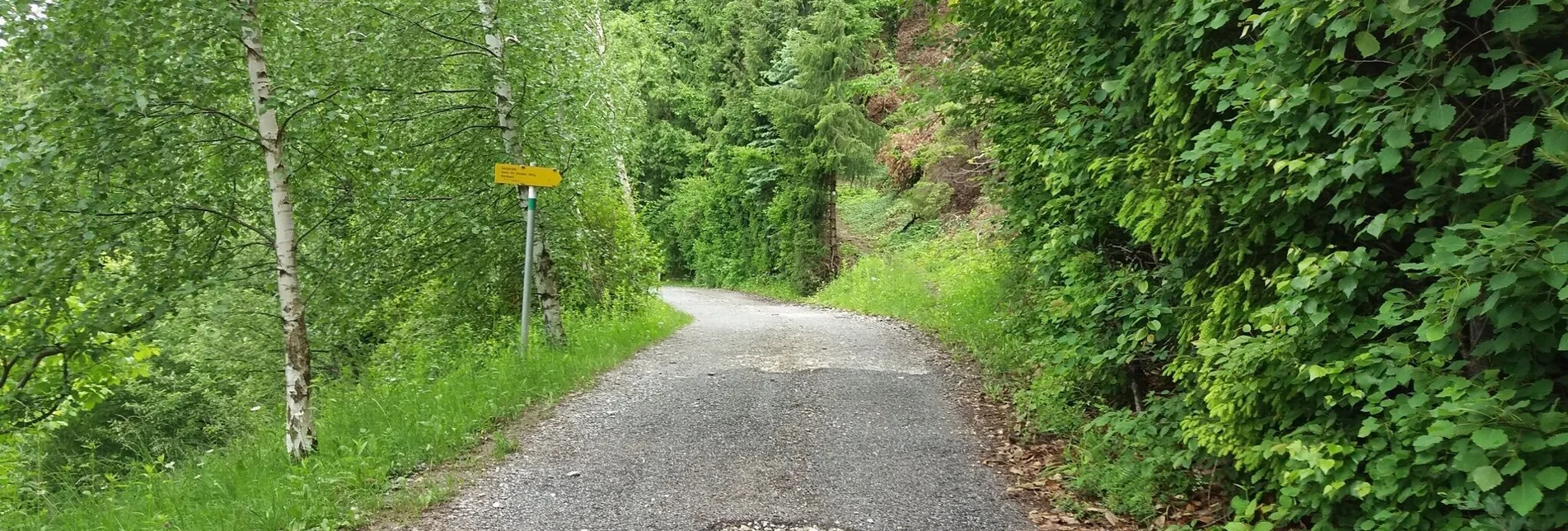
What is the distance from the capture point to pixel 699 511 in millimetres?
4645

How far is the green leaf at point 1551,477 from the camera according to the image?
2.12m

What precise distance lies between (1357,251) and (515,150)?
7997mm

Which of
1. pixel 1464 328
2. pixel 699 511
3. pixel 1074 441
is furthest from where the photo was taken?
pixel 1074 441

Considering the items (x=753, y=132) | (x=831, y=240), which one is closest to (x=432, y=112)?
(x=831, y=240)

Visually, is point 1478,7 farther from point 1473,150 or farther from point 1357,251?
point 1357,251

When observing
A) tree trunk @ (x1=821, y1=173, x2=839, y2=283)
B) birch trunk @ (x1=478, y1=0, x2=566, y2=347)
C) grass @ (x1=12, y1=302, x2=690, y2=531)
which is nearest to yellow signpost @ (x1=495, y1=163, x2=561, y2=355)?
birch trunk @ (x1=478, y1=0, x2=566, y2=347)

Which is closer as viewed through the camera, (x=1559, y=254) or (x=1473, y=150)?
(x=1559, y=254)

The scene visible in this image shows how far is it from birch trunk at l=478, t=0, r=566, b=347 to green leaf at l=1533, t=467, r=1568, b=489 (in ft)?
24.9

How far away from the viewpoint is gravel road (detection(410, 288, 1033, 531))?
460cm

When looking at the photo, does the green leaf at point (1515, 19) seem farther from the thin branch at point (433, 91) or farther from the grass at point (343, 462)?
the thin branch at point (433, 91)

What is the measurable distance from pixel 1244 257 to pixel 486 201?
25.8 ft

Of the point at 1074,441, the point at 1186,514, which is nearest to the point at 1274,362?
the point at 1186,514

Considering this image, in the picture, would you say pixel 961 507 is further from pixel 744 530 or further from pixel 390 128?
pixel 390 128

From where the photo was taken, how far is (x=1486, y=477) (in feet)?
7.23
